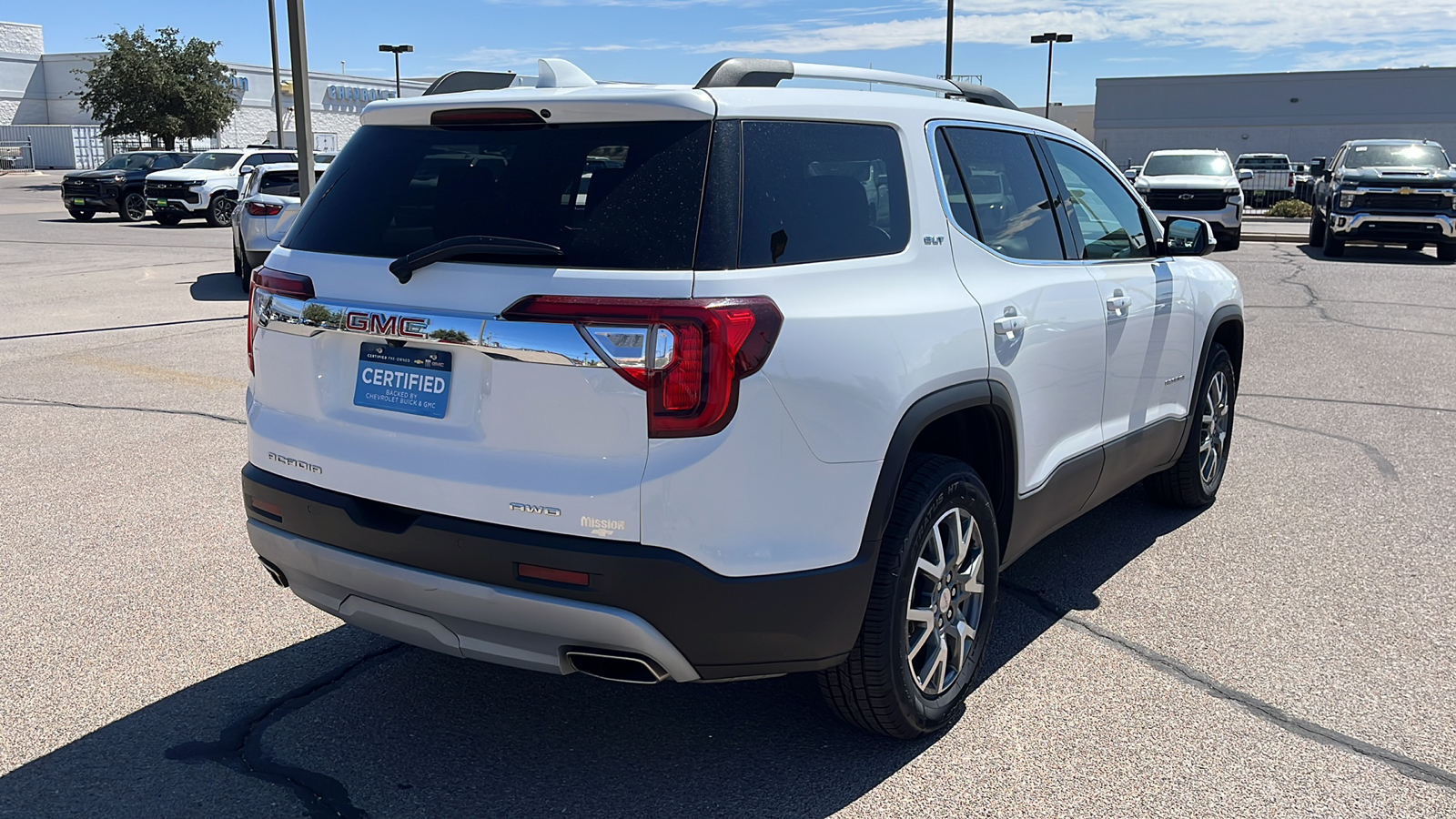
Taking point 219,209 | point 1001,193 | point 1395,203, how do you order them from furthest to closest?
point 219,209
point 1395,203
point 1001,193

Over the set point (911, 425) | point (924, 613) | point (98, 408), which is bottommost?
point (98, 408)

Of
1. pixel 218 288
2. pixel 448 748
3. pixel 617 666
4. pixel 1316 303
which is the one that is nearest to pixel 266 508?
pixel 448 748

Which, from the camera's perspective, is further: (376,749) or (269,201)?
(269,201)

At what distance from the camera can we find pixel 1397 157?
839 inches

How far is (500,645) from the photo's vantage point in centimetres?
→ 303

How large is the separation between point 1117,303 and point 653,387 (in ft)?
7.96

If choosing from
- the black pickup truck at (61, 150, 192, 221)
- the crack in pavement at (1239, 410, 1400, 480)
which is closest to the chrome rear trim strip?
the crack in pavement at (1239, 410, 1400, 480)

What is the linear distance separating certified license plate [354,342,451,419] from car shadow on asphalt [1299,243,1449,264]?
20.6 m

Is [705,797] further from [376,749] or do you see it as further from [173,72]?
[173,72]

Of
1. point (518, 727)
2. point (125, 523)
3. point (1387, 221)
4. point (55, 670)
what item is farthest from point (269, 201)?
point (1387, 221)

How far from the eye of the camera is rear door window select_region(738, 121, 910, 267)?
3029 mm

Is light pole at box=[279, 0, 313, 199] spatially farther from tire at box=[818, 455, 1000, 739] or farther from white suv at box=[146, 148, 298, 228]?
white suv at box=[146, 148, 298, 228]

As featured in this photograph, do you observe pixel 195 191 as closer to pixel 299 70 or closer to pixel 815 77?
pixel 299 70

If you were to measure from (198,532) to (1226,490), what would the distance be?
198 inches
